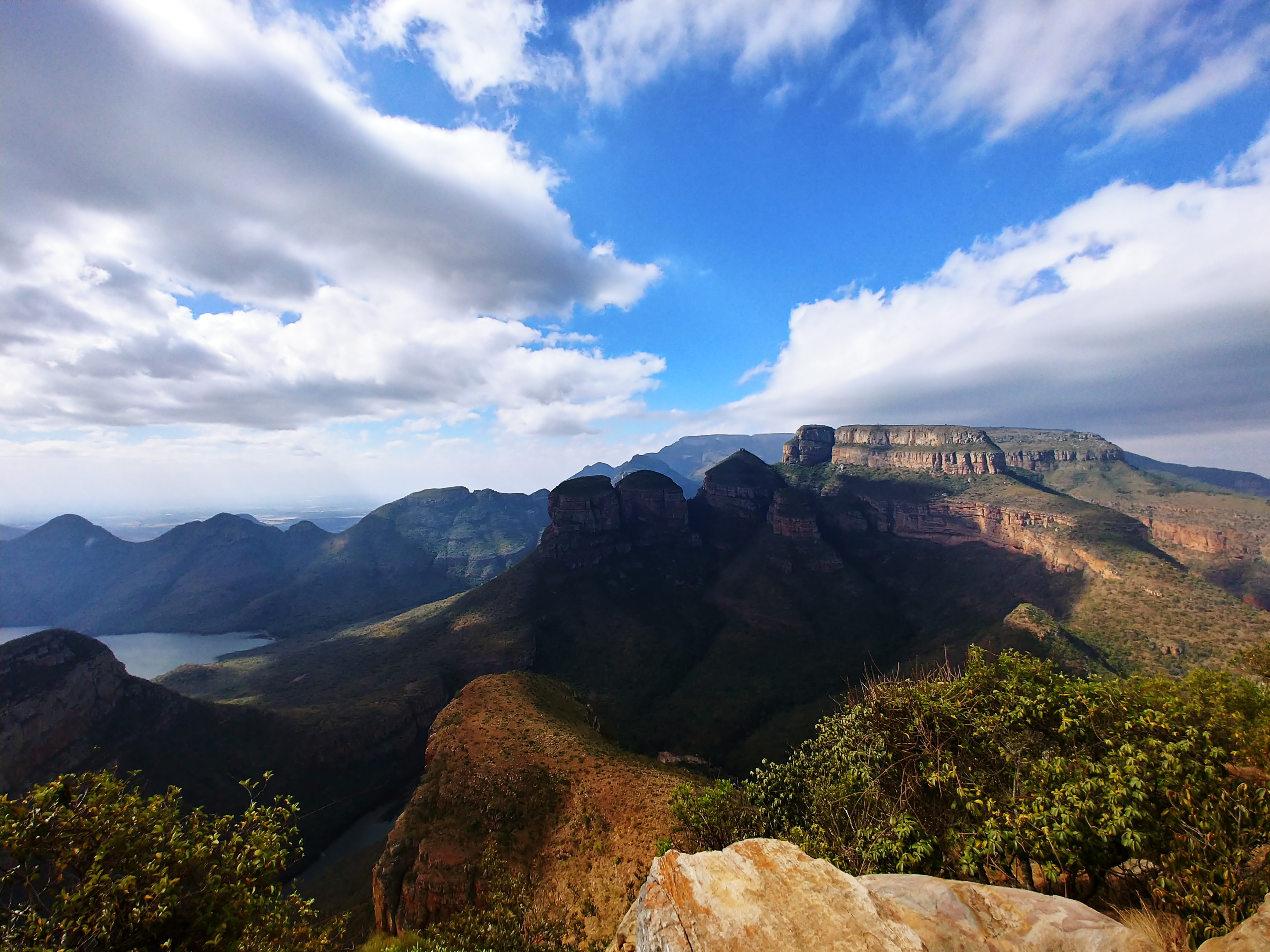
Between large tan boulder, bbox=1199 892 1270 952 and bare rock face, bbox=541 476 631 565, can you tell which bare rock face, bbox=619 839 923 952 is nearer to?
large tan boulder, bbox=1199 892 1270 952

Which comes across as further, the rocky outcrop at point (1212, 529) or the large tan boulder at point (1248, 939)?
the rocky outcrop at point (1212, 529)

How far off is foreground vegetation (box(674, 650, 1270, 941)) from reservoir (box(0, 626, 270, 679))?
196 meters

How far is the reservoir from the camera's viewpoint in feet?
504

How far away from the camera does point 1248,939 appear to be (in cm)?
787

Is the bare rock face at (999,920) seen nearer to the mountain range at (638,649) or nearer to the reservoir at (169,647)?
the mountain range at (638,649)

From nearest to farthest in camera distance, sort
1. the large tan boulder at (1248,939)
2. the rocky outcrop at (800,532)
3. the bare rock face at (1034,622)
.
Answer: the large tan boulder at (1248,939)
the bare rock face at (1034,622)
the rocky outcrop at (800,532)

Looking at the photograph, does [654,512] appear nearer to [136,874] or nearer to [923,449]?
[923,449]

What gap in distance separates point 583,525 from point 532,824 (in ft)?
309

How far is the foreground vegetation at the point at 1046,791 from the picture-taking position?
34.2ft

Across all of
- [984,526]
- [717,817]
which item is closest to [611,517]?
[984,526]

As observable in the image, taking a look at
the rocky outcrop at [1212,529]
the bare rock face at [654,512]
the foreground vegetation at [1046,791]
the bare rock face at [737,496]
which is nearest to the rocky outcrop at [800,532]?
the bare rock face at [737,496]

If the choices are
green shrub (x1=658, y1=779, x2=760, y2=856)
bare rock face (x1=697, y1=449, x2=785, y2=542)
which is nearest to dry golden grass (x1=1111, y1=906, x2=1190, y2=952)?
green shrub (x1=658, y1=779, x2=760, y2=856)

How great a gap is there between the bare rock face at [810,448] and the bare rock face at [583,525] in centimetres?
9482

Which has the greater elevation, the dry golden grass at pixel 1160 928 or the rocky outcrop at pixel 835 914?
the rocky outcrop at pixel 835 914
